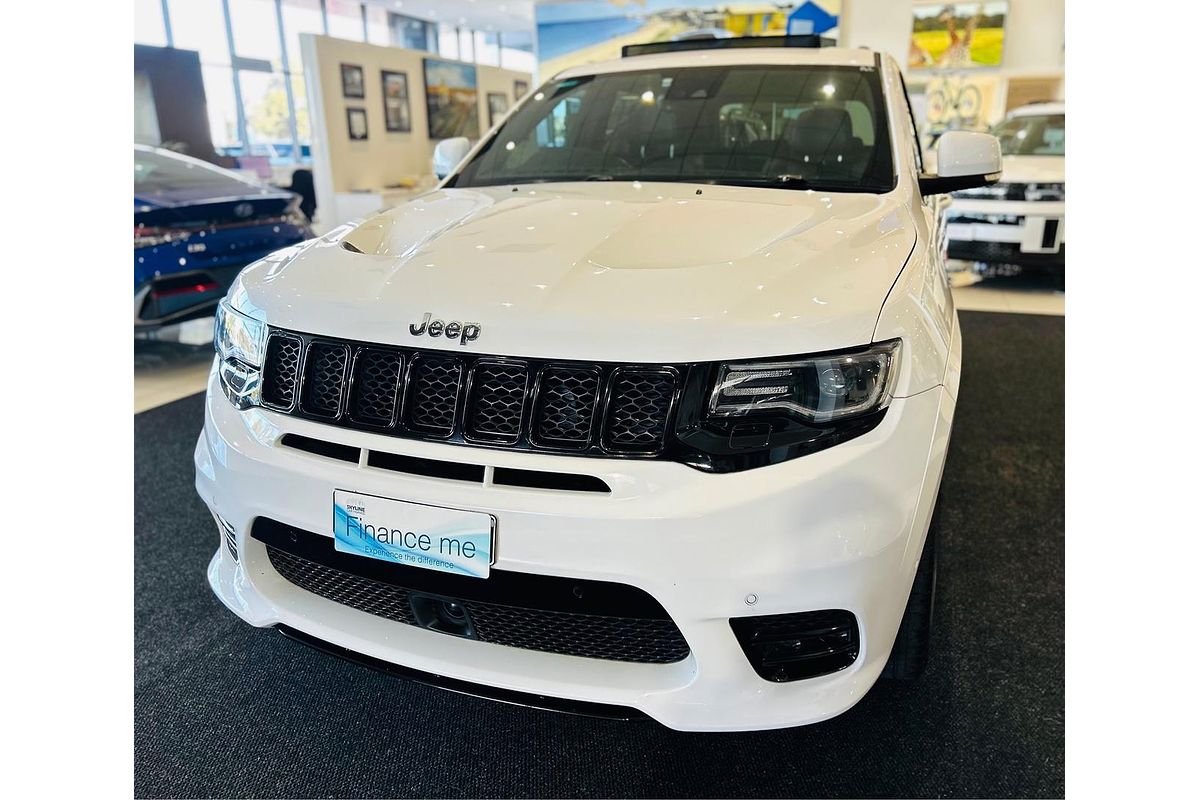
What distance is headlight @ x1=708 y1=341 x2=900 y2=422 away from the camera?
117 centimetres

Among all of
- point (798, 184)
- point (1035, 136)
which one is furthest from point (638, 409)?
point (1035, 136)

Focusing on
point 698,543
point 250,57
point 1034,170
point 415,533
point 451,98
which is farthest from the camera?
point 250,57

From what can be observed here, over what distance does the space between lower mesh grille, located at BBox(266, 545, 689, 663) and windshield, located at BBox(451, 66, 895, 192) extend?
Result: 47.0 inches

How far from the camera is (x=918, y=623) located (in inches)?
58.7

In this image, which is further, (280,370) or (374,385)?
(280,370)

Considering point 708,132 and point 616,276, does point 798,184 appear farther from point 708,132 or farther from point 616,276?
point 616,276

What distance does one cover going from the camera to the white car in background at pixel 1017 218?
5930mm

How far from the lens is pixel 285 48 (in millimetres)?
13914

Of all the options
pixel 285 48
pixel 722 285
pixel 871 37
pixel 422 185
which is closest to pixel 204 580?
pixel 722 285

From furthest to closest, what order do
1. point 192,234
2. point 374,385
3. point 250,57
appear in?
1. point 250,57
2. point 192,234
3. point 374,385

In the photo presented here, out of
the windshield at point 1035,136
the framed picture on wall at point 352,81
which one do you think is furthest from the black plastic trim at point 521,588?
the framed picture on wall at point 352,81

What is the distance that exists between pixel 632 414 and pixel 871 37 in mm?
11611

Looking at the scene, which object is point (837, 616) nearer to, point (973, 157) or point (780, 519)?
point (780, 519)

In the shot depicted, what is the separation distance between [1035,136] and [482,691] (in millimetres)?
7412
